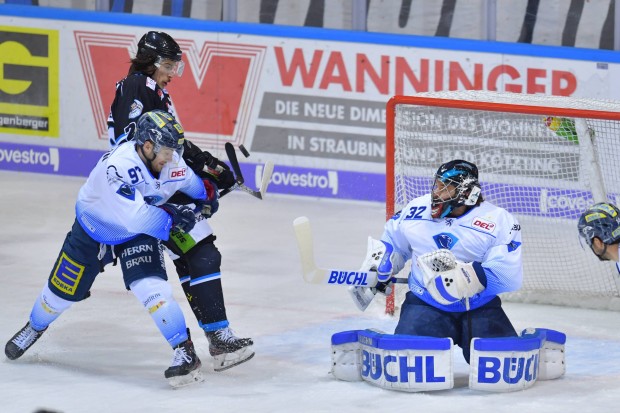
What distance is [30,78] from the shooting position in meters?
11.0

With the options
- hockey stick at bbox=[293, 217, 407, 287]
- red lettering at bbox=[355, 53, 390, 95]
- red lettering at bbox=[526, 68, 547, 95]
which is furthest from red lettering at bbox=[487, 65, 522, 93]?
hockey stick at bbox=[293, 217, 407, 287]

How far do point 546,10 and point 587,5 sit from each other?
0.87 ft

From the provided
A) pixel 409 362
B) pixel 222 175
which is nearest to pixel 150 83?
pixel 222 175

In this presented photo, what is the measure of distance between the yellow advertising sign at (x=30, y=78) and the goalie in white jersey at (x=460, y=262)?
523cm

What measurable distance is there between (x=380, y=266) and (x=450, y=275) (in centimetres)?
37

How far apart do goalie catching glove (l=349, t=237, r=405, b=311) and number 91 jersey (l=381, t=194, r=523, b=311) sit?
68 mm

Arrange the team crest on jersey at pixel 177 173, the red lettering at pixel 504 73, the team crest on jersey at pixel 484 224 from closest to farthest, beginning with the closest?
the team crest on jersey at pixel 484 224 < the team crest on jersey at pixel 177 173 < the red lettering at pixel 504 73

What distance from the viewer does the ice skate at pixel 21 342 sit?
255 inches

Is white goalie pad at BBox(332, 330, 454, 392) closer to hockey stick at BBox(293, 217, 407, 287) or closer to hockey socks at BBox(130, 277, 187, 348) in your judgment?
hockey stick at BBox(293, 217, 407, 287)

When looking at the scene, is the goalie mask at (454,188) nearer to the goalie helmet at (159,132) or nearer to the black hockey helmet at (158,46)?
the goalie helmet at (159,132)

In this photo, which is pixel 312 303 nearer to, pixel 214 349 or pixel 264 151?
pixel 214 349

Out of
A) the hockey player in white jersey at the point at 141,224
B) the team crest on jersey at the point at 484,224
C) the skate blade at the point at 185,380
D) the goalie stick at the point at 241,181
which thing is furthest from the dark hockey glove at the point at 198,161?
the team crest on jersey at the point at 484,224

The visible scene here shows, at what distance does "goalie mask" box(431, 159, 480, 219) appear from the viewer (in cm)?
613

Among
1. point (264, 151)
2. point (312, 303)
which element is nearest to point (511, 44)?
point (264, 151)
